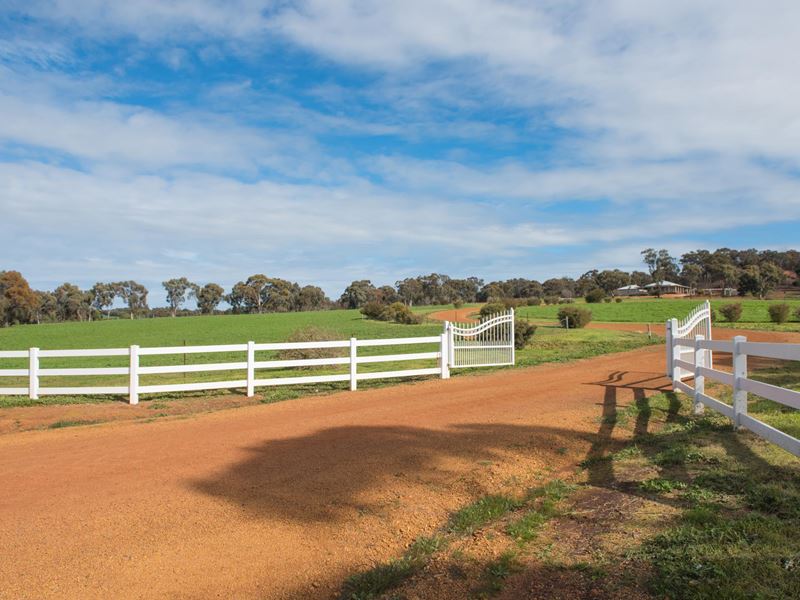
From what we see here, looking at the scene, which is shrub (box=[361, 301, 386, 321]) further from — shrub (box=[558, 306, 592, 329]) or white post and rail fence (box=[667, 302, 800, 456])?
white post and rail fence (box=[667, 302, 800, 456])

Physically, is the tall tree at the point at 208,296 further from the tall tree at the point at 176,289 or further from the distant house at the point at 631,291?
the distant house at the point at 631,291

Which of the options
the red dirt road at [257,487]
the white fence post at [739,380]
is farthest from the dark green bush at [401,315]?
the white fence post at [739,380]

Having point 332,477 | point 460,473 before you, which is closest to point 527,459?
point 460,473

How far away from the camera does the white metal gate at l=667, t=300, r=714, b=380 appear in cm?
1150

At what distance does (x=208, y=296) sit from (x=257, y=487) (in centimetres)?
14471

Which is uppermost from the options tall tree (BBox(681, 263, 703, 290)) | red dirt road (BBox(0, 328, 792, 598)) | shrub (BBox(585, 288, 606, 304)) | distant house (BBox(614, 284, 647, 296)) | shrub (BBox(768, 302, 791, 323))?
tall tree (BBox(681, 263, 703, 290))

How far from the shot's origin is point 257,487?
5.73 metres

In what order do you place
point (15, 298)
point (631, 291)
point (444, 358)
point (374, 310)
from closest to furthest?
1. point (444, 358)
2. point (374, 310)
3. point (15, 298)
4. point (631, 291)

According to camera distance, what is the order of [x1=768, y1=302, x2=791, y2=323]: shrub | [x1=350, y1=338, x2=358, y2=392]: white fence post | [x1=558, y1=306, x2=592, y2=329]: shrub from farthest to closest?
[x1=768, y1=302, x2=791, y2=323]: shrub → [x1=558, y1=306, x2=592, y2=329]: shrub → [x1=350, y1=338, x2=358, y2=392]: white fence post

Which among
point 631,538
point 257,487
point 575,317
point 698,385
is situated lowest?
point 257,487

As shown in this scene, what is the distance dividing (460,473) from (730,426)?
4.20m

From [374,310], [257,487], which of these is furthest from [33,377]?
[374,310]

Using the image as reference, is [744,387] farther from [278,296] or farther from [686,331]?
[278,296]

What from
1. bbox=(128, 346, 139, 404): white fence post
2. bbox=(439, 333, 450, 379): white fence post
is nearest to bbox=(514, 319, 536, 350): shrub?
bbox=(439, 333, 450, 379): white fence post
